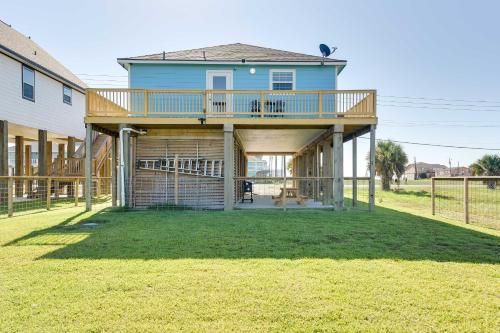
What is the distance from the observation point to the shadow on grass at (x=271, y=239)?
453 cm

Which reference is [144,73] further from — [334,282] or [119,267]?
[334,282]

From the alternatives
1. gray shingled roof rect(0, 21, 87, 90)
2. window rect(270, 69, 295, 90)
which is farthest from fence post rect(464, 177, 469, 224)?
gray shingled roof rect(0, 21, 87, 90)

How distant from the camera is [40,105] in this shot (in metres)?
14.6

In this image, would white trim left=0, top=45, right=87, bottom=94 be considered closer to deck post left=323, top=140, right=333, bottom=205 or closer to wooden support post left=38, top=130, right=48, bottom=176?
wooden support post left=38, top=130, right=48, bottom=176

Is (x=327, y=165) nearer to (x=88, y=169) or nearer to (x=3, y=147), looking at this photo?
(x=88, y=169)

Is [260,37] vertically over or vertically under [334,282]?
over

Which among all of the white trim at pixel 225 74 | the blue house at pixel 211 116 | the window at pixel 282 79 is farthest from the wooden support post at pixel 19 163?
the window at pixel 282 79

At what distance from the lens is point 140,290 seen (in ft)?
10.3

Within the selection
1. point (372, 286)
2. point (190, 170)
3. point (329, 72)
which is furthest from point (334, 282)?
point (329, 72)

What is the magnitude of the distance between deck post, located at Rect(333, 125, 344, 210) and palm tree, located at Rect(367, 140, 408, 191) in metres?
15.5

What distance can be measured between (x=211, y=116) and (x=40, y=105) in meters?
9.39

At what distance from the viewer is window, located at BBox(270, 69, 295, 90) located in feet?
40.9

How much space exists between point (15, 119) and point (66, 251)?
38.6 feet

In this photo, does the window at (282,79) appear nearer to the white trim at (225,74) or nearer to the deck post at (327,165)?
the white trim at (225,74)
